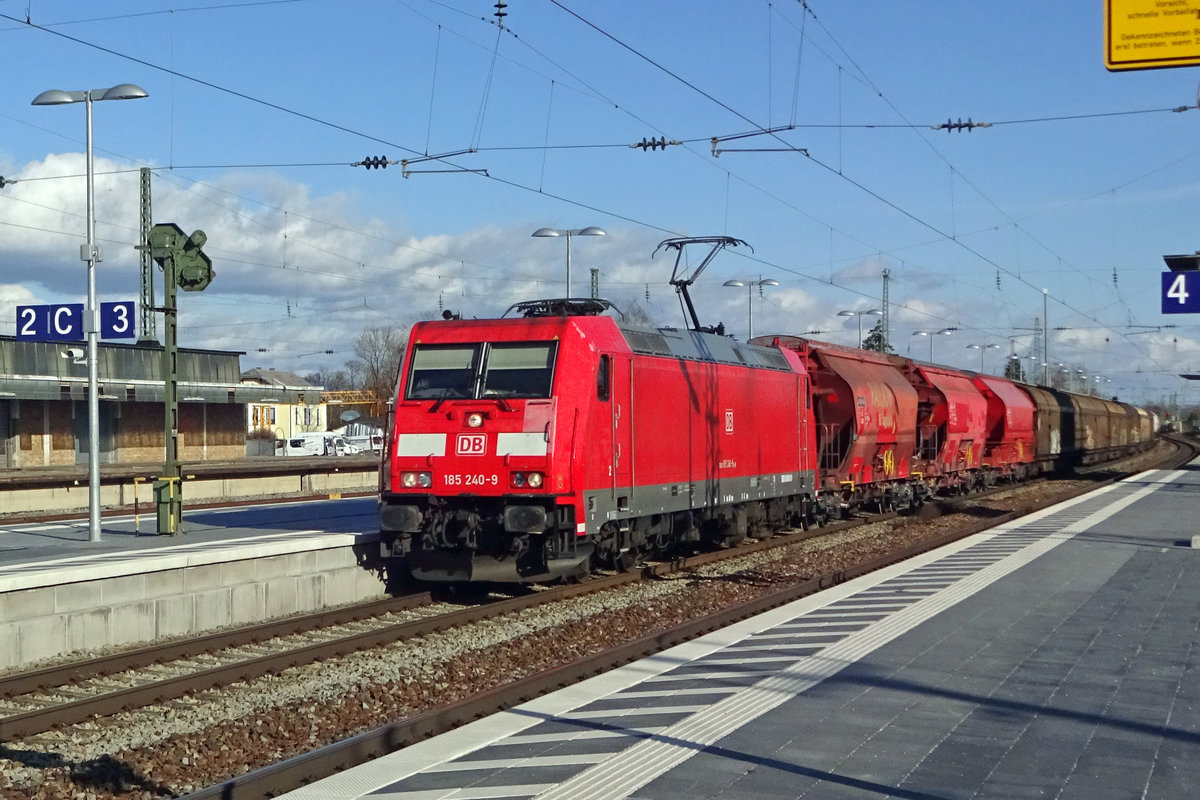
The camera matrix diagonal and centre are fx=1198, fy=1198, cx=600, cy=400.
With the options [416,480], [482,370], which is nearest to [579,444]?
[482,370]

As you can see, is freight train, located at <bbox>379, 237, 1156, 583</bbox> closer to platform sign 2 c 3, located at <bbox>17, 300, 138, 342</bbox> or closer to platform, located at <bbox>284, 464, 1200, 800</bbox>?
platform, located at <bbox>284, 464, 1200, 800</bbox>

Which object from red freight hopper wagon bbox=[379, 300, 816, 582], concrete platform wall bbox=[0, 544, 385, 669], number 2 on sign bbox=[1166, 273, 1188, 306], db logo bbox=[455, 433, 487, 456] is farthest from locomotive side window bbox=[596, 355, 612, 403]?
number 2 on sign bbox=[1166, 273, 1188, 306]

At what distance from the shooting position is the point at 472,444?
50.0 feet

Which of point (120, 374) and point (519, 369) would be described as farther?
point (120, 374)

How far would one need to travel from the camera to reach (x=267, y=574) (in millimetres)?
15062

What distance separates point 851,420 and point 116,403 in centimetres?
3329

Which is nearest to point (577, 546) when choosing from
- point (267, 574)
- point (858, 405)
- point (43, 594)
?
point (267, 574)

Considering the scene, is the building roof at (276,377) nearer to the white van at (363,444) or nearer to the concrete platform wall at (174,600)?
the white van at (363,444)

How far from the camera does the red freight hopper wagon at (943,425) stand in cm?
3192

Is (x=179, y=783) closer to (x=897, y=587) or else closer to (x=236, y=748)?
(x=236, y=748)

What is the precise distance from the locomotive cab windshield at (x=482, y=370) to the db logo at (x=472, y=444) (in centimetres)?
58

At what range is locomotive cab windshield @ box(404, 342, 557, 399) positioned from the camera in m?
15.3

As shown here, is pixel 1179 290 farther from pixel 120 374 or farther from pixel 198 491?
pixel 120 374

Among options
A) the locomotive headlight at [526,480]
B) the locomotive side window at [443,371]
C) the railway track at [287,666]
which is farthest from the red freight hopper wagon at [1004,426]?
the locomotive headlight at [526,480]
